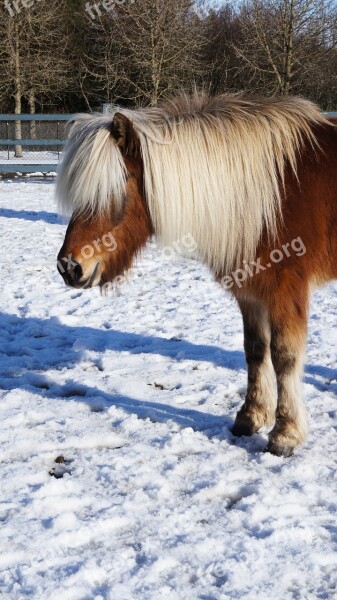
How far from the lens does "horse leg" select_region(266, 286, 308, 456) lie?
2.88 m

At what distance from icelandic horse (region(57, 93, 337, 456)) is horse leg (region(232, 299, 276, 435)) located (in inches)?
9.5

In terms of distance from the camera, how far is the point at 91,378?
3.94 m

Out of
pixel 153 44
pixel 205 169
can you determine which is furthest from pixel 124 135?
pixel 153 44

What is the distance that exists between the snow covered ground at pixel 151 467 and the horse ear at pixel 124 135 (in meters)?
0.84

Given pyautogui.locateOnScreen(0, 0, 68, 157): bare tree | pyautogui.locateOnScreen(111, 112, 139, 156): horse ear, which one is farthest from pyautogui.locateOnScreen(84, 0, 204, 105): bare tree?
pyautogui.locateOnScreen(111, 112, 139, 156): horse ear

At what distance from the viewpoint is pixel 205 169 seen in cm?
280

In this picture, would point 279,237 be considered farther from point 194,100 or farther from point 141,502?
point 141,502

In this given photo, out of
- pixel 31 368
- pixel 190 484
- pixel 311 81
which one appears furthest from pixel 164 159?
pixel 311 81

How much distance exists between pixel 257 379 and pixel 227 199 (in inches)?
41.3

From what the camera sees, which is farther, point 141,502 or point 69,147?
point 69,147

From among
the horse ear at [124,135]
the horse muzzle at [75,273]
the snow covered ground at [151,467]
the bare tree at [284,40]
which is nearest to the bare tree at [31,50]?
the bare tree at [284,40]

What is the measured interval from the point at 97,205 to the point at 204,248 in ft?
1.91

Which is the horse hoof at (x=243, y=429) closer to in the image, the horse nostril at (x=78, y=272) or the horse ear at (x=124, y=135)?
the horse nostril at (x=78, y=272)

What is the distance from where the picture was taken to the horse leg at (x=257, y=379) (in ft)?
10.6
